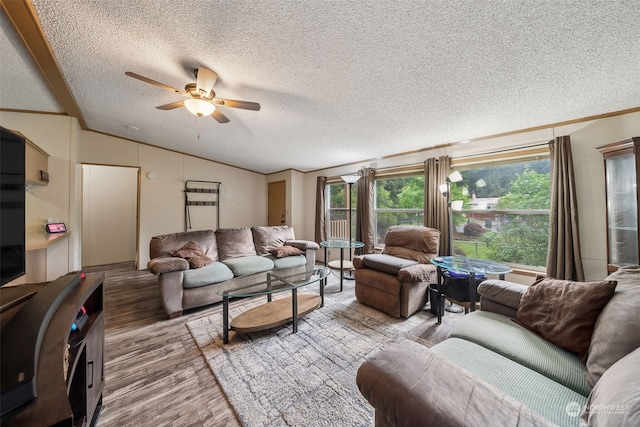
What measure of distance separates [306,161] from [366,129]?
1971mm

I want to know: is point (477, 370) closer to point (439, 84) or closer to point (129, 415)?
point (129, 415)

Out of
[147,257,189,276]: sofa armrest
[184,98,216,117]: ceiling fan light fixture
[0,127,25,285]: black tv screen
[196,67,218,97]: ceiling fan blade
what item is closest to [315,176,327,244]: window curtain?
[147,257,189,276]: sofa armrest

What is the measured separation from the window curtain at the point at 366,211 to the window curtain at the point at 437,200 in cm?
101

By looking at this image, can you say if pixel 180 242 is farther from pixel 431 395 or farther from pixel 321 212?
pixel 431 395

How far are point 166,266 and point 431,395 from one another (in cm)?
270

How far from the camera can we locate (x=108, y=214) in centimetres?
509

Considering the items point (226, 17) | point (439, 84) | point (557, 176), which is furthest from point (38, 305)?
point (557, 176)

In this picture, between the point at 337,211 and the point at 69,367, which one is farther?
the point at 337,211

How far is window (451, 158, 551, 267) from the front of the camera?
270 cm

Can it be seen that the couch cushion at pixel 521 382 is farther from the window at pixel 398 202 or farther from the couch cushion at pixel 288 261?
the window at pixel 398 202

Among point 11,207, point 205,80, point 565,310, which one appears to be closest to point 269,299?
point 11,207

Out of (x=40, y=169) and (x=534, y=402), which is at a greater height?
(x=40, y=169)

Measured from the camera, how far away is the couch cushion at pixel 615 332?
0.91 m

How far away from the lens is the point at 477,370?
1075 mm
